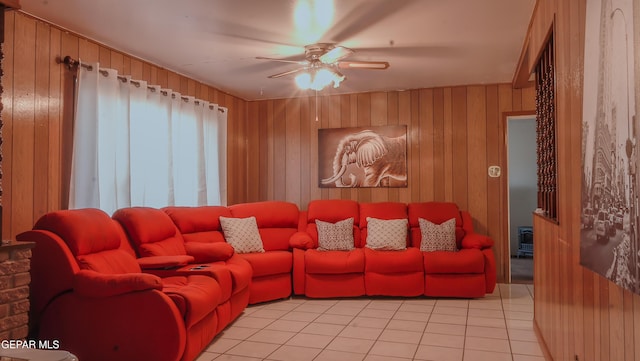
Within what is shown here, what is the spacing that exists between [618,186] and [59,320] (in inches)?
120

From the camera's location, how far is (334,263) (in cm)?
469

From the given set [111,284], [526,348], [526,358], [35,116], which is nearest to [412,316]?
[526,348]

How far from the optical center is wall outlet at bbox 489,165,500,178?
5.51m

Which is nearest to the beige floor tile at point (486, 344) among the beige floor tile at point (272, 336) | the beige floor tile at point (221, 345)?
the beige floor tile at point (272, 336)

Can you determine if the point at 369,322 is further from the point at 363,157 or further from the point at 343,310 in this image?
the point at 363,157

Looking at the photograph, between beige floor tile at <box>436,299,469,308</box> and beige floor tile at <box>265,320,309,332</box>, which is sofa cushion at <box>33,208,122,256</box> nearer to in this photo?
beige floor tile at <box>265,320,309,332</box>

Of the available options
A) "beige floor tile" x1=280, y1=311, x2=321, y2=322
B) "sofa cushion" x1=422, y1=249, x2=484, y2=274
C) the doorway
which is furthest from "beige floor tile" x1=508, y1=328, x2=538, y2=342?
the doorway

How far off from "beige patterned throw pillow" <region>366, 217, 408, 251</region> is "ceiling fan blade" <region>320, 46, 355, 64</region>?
2.01 meters

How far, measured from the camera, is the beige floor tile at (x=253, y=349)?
3131 millimetres

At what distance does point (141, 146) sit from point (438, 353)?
317 cm

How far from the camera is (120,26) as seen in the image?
356cm

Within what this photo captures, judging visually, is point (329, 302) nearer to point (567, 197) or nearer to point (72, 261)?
point (72, 261)

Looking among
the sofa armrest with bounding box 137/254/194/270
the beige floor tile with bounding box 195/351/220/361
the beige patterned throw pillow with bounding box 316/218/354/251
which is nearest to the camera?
the beige floor tile with bounding box 195/351/220/361

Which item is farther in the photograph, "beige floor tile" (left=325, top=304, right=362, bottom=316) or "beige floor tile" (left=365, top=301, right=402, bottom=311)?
"beige floor tile" (left=365, top=301, right=402, bottom=311)
